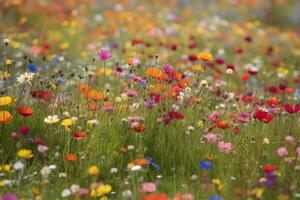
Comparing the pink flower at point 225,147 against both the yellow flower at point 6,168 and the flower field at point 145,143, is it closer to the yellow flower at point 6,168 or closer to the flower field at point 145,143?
the flower field at point 145,143

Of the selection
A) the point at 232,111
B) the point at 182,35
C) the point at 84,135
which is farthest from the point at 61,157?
the point at 182,35

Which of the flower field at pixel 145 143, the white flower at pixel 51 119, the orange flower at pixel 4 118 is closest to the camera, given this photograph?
the flower field at pixel 145 143

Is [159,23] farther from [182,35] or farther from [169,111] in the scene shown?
[169,111]

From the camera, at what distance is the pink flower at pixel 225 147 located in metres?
3.43

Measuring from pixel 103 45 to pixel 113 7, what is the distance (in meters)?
2.91

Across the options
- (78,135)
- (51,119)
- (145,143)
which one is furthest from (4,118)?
(145,143)

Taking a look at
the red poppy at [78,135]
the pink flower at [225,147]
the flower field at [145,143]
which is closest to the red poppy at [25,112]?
the flower field at [145,143]

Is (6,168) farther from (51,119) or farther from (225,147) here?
(225,147)

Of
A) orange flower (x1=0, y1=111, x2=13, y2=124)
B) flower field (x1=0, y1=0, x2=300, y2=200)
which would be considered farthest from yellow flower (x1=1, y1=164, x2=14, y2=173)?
orange flower (x1=0, y1=111, x2=13, y2=124)

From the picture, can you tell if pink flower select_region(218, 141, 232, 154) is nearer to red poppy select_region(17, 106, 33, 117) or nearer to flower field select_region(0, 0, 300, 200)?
flower field select_region(0, 0, 300, 200)

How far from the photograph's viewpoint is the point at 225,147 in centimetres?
346

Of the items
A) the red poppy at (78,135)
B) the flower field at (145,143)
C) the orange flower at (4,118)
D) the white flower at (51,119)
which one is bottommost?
the flower field at (145,143)

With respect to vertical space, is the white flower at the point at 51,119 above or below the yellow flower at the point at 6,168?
above

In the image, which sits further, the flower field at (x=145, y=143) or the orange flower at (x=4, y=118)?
the orange flower at (x=4, y=118)
